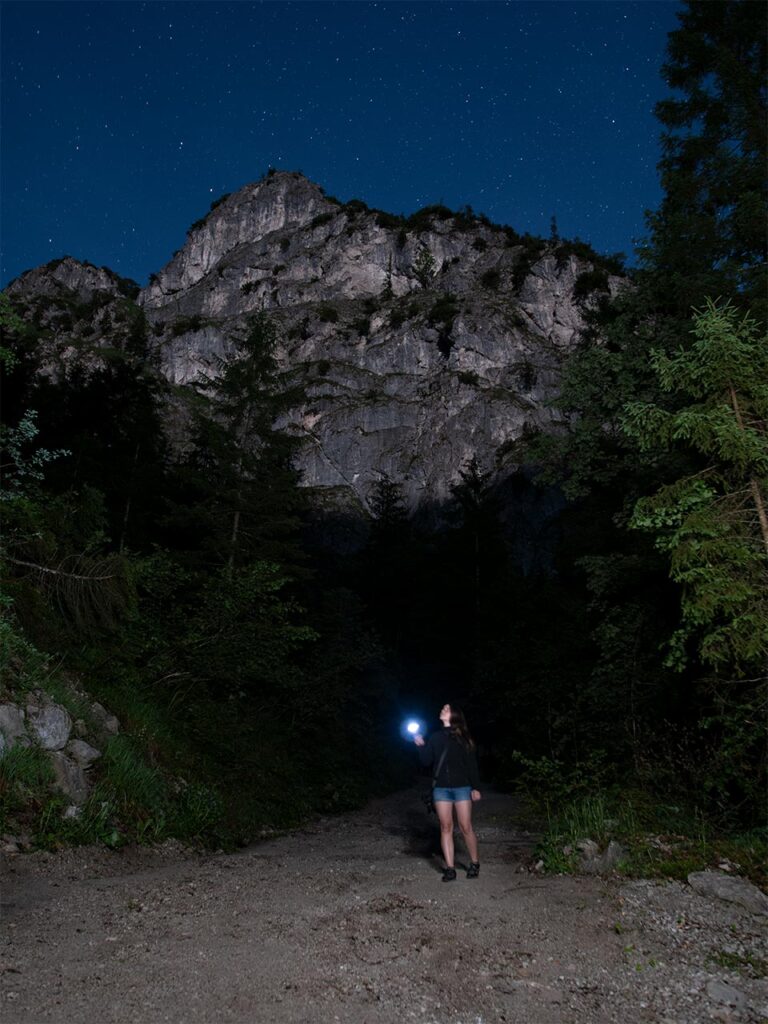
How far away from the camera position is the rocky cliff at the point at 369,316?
7944 cm

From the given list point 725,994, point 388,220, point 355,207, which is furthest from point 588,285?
point 725,994

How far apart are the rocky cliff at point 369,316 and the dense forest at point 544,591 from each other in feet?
A: 133

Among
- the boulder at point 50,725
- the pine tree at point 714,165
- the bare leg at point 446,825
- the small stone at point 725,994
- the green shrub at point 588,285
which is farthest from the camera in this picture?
the green shrub at point 588,285

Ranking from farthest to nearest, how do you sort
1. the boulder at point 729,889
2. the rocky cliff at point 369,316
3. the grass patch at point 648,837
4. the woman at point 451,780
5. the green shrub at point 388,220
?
the green shrub at point 388,220
the rocky cliff at point 369,316
the woman at point 451,780
the grass patch at point 648,837
the boulder at point 729,889

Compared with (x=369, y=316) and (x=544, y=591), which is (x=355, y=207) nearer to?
(x=369, y=316)

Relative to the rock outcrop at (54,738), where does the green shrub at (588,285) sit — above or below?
above

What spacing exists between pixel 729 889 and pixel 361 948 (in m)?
3.28

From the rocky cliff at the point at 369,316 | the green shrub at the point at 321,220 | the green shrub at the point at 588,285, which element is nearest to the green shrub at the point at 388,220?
the rocky cliff at the point at 369,316

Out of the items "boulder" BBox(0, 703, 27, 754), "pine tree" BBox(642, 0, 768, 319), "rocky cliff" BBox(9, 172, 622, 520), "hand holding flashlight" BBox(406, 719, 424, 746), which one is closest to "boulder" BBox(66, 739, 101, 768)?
"boulder" BBox(0, 703, 27, 754)

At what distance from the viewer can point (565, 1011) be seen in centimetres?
335

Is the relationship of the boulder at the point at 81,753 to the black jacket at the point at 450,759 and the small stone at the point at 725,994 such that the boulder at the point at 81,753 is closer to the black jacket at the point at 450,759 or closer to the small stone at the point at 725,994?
the black jacket at the point at 450,759

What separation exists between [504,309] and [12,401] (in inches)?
3619

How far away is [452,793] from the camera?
633 cm

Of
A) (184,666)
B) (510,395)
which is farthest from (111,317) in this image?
(184,666)
